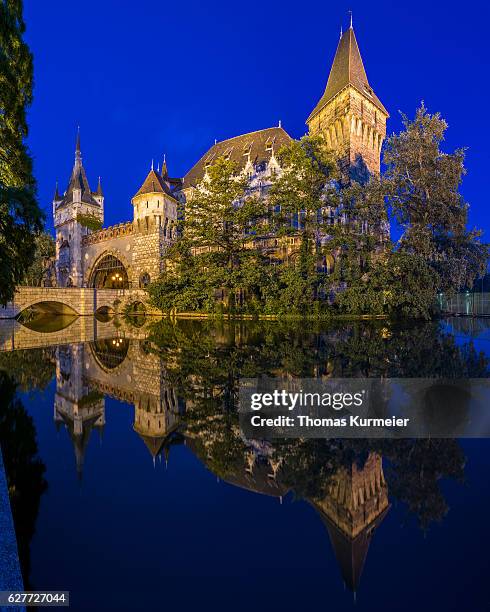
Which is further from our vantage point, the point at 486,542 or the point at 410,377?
the point at 410,377

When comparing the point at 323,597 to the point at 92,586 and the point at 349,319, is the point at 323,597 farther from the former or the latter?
the point at 349,319

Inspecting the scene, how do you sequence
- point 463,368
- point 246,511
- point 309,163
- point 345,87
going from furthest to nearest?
point 345,87 → point 309,163 → point 463,368 → point 246,511

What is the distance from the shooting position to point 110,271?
42938 mm

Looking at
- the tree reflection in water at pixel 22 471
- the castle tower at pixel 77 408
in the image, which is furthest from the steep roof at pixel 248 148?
the tree reflection in water at pixel 22 471

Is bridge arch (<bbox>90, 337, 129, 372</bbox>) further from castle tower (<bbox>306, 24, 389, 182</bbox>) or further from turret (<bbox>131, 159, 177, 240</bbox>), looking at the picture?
castle tower (<bbox>306, 24, 389, 182</bbox>)

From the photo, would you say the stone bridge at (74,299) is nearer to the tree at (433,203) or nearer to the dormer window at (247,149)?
the dormer window at (247,149)

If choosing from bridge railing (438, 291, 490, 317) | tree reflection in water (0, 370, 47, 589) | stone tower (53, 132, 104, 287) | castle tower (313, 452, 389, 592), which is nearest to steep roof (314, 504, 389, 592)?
castle tower (313, 452, 389, 592)

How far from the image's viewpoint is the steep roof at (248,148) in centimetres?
3728

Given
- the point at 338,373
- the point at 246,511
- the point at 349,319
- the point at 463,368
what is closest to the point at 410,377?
the point at 338,373

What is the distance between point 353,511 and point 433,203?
19.2 metres

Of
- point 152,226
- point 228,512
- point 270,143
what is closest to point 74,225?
point 152,226

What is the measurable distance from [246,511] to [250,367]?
190 inches

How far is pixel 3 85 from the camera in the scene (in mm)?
7719

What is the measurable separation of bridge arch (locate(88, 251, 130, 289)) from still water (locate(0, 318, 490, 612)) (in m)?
37.2
